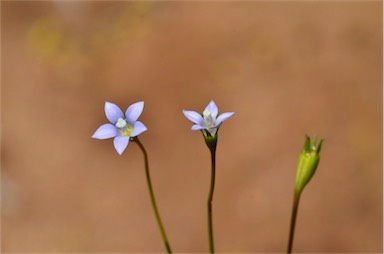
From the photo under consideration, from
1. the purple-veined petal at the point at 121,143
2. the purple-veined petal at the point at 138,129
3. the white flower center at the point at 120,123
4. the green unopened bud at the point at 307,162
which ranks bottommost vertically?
the green unopened bud at the point at 307,162

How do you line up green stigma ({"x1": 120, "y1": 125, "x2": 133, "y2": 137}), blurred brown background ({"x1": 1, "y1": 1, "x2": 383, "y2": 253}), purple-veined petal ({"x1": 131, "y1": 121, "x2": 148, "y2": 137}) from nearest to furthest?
purple-veined petal ({"x1": 131, "y1": 121, "x2": 148, "y2": 137}) < green stigma ({"x1": 120, "y1": 125, "x2": 133, "y2": 137}) < blurred brown background ({"x1": 1, "y1": 1, "x2": 383, "y2": 253})

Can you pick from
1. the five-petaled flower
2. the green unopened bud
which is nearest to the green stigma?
the five-petaled flower

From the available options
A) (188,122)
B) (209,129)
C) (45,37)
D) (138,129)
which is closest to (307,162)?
(209,129)

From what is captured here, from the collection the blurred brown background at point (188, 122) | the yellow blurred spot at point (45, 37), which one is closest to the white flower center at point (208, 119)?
the blurred brown background at point (188, 122)

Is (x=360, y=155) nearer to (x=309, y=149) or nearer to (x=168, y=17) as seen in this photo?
(x=168, y=17)

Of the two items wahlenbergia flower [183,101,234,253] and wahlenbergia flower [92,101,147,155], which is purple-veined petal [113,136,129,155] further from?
wahlenbergia flower [183,101,234,253]

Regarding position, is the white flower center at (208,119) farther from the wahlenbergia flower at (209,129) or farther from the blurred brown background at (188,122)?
the blurred brown background at (188,122)

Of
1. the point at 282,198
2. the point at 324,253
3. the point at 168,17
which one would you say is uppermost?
the point at 168,17

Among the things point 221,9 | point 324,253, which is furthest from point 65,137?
point 324,253
